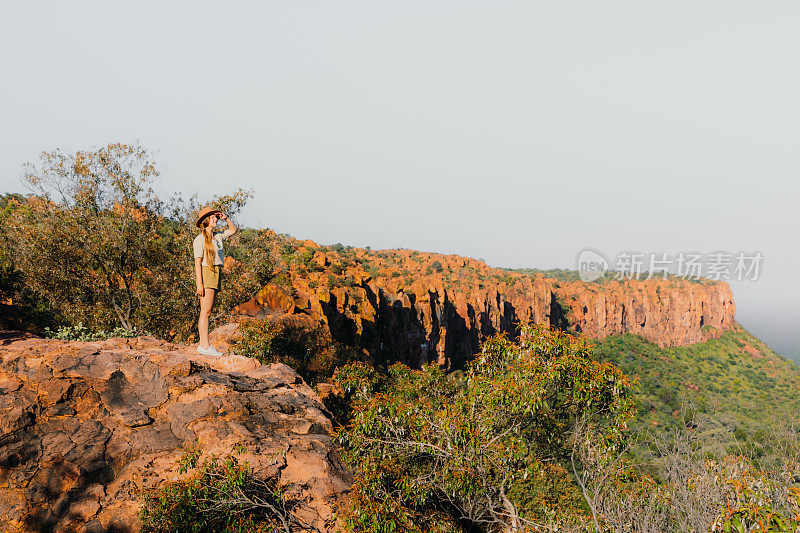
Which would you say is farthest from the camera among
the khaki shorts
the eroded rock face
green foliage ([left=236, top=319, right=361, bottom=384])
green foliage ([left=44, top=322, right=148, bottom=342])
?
green foliage ([left=236, top=319, right=361, bottom=384])

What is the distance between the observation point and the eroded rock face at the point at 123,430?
532 centimetres

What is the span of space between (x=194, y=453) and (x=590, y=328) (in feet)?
369

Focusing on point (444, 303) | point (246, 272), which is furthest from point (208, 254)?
point (444, 303)

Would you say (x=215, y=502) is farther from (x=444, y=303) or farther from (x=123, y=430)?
(x=444, y=303)

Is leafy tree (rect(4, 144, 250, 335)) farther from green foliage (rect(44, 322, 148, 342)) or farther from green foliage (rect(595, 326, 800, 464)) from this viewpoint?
green foliage (rect(595, 326, 800, 464))

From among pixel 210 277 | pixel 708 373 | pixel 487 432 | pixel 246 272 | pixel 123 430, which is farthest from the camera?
pixel 708 373

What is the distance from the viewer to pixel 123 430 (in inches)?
254

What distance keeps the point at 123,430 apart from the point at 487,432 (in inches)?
268

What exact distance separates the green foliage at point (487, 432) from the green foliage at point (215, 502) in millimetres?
1335

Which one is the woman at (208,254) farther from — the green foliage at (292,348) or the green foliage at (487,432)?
the green foliage at (292,348)

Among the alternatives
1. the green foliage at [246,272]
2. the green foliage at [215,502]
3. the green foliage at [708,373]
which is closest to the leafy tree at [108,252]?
the green foliage at [246,272]

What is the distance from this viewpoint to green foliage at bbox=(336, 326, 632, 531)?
6.70 meters

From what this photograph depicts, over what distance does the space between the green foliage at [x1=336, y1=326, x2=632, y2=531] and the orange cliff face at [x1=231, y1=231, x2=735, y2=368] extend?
78.1 inches

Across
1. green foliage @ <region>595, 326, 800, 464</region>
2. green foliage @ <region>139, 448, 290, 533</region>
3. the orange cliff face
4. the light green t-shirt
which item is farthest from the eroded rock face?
green foliage @ <region>595, 326, 800, 464</region>
